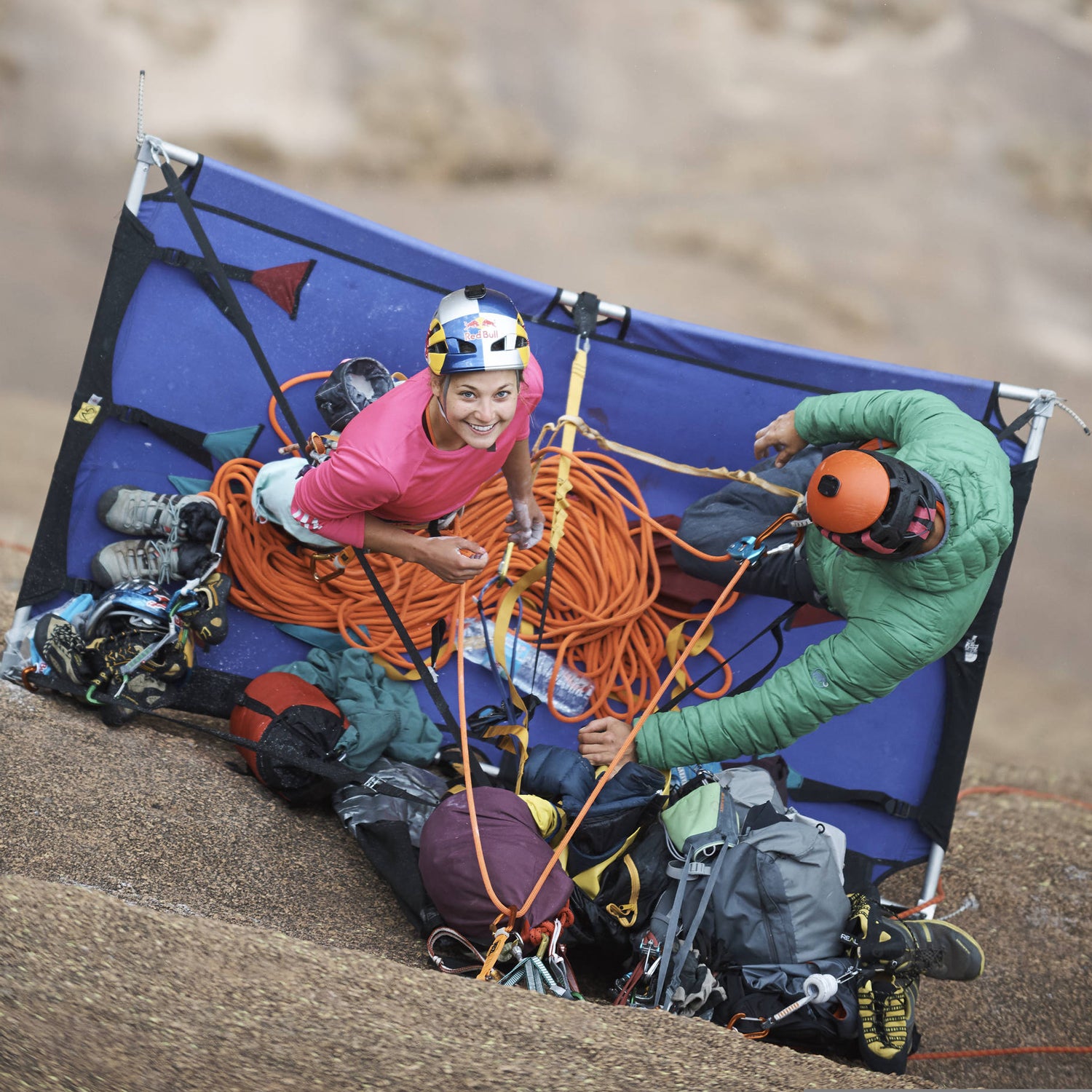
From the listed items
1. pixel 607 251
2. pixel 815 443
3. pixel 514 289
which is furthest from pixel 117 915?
pixel 607 251

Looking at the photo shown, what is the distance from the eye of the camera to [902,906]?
3.51m

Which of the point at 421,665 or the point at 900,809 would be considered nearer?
the point at 421,665

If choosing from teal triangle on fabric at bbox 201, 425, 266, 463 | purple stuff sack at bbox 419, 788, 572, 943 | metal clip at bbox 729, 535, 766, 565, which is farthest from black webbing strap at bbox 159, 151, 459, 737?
metal clip at bbox 729, 535, 766, 565

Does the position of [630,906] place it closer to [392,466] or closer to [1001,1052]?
[392,466]

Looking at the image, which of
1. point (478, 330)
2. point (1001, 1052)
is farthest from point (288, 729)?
point (1001, 1052)

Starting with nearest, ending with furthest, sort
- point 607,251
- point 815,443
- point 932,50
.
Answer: point 815,443, point 607,251, point 932,50

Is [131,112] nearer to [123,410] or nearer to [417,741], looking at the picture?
[123,410]

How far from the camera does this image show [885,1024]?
244cm

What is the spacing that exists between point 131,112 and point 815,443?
737 cm

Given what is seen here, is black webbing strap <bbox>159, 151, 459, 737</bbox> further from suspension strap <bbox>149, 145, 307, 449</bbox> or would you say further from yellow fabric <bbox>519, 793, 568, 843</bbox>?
yellow fabric <bbox>519, 793, 568, 843</bbox>

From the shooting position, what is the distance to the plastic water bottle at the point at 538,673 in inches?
139

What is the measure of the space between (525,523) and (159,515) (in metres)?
1.26

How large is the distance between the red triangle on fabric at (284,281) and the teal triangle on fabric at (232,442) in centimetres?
46

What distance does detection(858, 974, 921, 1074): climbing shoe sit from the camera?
2.42 m
